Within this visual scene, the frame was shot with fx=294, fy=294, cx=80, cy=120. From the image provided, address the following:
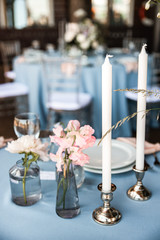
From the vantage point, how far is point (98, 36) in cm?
375

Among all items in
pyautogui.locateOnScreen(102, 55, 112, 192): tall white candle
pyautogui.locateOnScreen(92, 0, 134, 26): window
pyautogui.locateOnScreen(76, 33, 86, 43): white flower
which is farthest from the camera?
pyautogui.locateOnScreen(92, 0, 134, 26): window

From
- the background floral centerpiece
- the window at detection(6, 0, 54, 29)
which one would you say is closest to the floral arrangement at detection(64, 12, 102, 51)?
the background floral centerpiece

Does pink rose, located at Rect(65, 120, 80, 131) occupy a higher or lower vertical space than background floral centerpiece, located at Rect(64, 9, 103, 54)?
lower

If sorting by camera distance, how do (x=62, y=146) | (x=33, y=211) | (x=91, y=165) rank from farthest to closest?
(x=91, y=165) → (x=33, y=211) → (x=62, y=146)

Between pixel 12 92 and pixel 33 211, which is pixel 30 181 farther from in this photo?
pixel 12 92

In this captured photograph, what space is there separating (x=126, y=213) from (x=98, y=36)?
3242 millimetres

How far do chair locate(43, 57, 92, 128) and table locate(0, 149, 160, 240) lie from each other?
2.01 m

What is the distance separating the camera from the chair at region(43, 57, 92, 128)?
2875 millimetres

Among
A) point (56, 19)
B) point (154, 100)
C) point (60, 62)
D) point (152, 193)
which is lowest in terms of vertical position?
point (154, 100)

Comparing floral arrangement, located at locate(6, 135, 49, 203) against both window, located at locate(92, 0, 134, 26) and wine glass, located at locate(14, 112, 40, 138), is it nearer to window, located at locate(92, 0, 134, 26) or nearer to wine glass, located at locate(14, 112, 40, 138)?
wine glass, located at locate(14, 112, 40, 138)

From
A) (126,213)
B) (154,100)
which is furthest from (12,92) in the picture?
(126,213)

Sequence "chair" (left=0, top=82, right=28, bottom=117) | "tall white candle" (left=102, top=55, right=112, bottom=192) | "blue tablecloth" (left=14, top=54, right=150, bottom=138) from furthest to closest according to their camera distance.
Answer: "chair" (left=0, top=82, right=28, bottom=117) < "blue tablecloth" (left=14, top=54, right=150, bottom=138) < "tall white candle" (left=102, top=55, right=112, bottom=192)

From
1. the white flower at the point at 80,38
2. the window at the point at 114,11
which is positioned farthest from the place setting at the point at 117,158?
the window at the point at 114,11

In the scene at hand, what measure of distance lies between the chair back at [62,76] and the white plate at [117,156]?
173 centimetres
